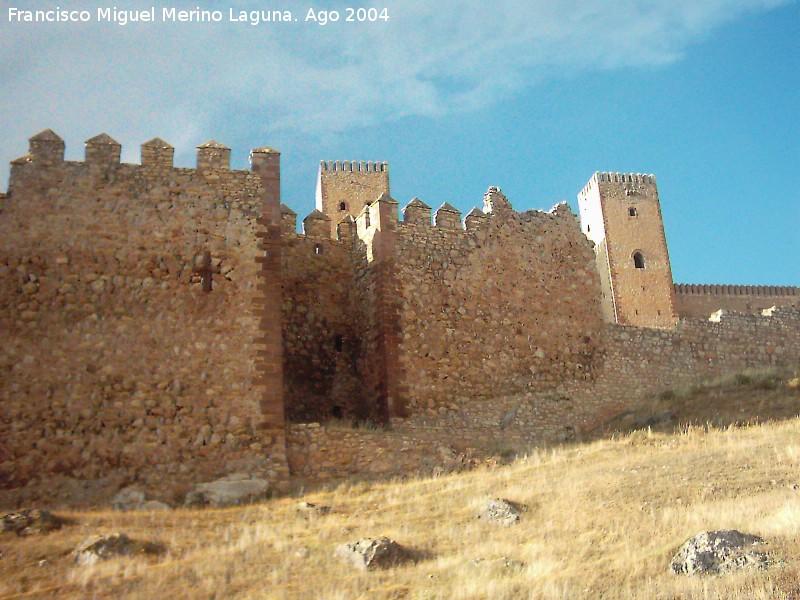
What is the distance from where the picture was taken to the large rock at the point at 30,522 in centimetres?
1042

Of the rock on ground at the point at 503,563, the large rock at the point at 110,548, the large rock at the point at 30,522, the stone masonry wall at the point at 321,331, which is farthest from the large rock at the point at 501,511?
the stone masonry wall at the point at 321,331

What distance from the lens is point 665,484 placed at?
11773mm

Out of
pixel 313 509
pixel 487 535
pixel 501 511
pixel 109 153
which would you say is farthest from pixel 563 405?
pixel 109 153

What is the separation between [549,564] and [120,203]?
9.24m

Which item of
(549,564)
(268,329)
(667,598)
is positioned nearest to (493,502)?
(549,564)

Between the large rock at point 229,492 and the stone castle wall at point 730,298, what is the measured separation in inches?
1061

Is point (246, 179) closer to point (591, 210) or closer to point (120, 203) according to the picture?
point (120, 203)

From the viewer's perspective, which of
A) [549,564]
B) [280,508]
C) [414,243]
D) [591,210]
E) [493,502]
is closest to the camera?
[549,564]

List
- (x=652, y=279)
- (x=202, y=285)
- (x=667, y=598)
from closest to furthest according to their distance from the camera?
(x=667, y=598) < (x=202, y=285) < (x=652, y=279)

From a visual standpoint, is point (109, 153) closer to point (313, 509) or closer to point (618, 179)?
point (313, 509)

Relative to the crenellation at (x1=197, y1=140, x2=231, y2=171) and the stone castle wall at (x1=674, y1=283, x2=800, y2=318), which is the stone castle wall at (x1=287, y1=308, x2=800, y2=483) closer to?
the crenellation at (x1=197, y1=140, x2=231, y2=171)

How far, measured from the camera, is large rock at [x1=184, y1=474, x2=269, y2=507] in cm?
1262

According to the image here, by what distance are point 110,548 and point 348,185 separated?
28886mm

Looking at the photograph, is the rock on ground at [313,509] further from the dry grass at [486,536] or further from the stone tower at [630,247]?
the stone tower at [630,247]
